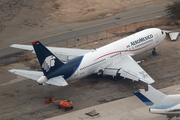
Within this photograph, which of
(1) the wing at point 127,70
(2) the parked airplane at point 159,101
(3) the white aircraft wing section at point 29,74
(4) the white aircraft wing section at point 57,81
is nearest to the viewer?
(2) the parked airplane at point 159,101

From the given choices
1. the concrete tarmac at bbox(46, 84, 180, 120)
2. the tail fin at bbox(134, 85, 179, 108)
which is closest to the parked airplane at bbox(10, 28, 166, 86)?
the concrete tarmac at bbox(46, 84, 180, 120)

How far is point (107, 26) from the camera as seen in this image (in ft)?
237

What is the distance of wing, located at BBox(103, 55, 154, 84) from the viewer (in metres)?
46.4

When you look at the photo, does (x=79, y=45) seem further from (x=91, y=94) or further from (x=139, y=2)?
(x=139, y=2)

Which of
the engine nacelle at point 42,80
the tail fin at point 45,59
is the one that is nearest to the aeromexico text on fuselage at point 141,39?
the tail fin at point 45,59

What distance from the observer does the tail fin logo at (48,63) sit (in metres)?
42.6

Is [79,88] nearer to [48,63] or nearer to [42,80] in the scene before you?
[42,80]

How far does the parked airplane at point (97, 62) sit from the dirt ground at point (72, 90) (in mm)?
2214

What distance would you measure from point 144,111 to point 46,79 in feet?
45.9

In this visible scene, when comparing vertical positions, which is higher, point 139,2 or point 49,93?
point 139,2

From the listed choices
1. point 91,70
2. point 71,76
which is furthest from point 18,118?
point 91,70

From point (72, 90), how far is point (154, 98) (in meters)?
16.0

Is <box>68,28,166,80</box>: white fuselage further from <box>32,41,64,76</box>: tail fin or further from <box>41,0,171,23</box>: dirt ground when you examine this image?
<box>41,0,171,23</box>: dirt ground

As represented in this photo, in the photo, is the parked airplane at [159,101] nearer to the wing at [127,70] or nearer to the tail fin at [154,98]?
the tail fin at [154,98]
